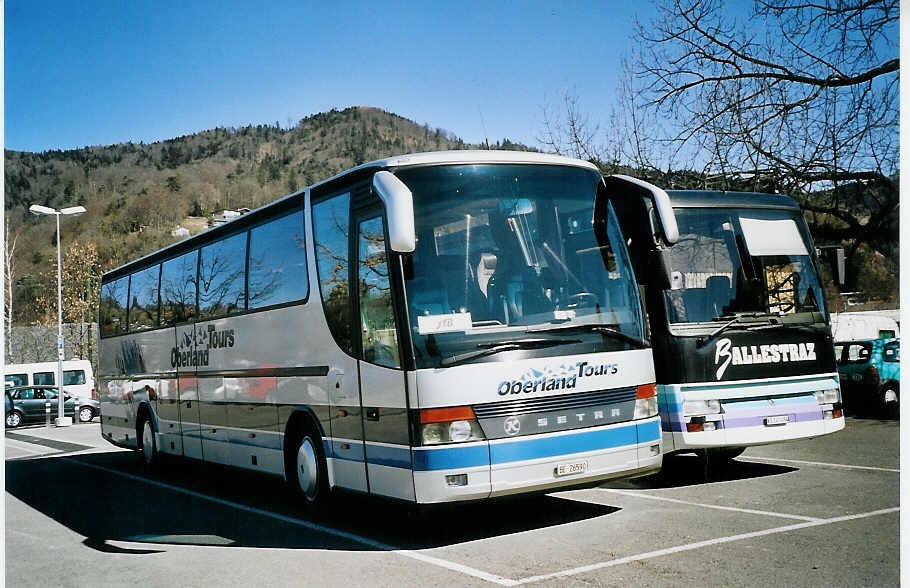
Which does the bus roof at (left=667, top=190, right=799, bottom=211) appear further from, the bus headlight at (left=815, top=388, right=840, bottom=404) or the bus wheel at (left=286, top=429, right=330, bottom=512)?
the bus wheel at (left=286, top=429, right=330, bottom=512)

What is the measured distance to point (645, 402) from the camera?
6.95 metres

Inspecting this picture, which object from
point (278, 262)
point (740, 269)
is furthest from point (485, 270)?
point (740, 269)

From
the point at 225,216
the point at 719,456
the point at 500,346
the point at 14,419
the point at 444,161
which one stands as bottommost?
the point at 719,456

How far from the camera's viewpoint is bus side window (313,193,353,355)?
7.22m

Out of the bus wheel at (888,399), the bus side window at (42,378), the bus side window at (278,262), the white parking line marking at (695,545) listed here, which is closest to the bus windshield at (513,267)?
the white parking line marking at (695,545)

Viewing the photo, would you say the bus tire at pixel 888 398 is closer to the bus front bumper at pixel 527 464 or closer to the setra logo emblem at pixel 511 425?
the bus front bumper at pixel 527 464

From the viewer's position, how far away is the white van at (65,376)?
88.4 feet

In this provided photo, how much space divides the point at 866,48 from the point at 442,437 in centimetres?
605

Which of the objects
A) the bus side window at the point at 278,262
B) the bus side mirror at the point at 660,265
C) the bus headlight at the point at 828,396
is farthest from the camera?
the bus headlight at the point at 828,396

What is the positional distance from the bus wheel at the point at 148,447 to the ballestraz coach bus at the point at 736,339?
6.77 m

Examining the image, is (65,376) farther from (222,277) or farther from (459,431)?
(459,431)

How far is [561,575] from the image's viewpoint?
5531 mm

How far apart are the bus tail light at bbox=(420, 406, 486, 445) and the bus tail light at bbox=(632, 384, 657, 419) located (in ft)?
4.52

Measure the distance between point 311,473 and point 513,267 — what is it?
265 centimetres
